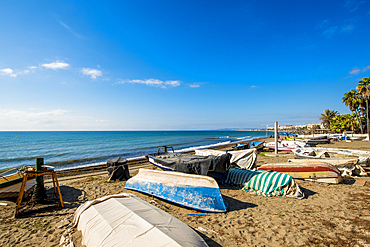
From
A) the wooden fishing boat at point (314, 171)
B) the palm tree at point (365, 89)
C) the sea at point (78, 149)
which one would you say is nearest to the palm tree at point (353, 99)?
the palm tree at point (365, 89)

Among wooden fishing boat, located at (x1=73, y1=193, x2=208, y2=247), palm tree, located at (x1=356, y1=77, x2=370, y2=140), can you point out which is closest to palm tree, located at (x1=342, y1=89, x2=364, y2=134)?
palm tree, located at (x1=356, y1=77, x2=370, y2=140)

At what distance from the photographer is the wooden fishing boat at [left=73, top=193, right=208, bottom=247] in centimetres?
292

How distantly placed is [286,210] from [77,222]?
6.03 meters

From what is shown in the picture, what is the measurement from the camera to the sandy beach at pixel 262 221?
4000 mm

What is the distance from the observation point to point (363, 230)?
14.1 feet

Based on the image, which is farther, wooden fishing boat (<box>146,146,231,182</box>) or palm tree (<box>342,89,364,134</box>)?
palm tree (<box>342,89,364,134</box>)

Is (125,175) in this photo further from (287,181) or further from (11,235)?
(287,181)

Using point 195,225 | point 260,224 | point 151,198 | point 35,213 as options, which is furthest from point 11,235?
point 260,224

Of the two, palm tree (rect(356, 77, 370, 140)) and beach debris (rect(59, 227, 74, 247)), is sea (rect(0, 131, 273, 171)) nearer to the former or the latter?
beach debris (rect(59, 227, 74, 247))

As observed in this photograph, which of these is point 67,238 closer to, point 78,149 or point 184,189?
point 184,189

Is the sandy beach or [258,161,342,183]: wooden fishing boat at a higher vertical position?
[258,161,342,183]: wooden fishing boat

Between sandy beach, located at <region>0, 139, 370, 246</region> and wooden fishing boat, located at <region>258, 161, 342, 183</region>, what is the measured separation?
3.52ft

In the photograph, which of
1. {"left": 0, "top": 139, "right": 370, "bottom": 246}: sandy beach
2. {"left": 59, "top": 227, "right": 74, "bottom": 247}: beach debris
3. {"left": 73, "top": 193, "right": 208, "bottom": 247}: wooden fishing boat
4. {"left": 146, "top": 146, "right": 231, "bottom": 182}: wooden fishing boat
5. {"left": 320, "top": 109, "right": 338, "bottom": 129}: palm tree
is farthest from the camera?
{"left": 320, "top": 109, "right": 338, "bottom": 129}: palm tree

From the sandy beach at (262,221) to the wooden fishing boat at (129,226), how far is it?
59 centimetres
